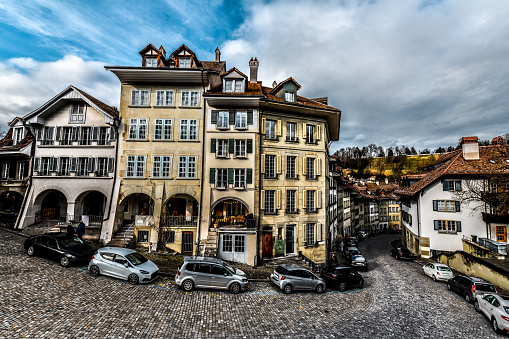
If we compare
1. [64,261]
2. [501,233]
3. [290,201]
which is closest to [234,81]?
[290,201]

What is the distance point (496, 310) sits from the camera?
14195mm

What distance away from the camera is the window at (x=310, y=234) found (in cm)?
2659

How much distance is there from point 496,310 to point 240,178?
19.7 metres

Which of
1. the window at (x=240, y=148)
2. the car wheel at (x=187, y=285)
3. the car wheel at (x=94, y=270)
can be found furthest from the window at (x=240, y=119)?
the car wheel at (x=94, y=270)

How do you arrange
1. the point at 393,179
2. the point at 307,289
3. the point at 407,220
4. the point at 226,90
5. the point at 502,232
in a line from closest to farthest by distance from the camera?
the point at 307,289
the point at 226,90
the point at 502,232
the point at 407,220
the point at 393,179

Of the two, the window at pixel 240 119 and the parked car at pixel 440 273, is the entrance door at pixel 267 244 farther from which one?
the parked car at pixel 440 273

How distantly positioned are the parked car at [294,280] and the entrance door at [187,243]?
30.9ft

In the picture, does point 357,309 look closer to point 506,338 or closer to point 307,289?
point 307,289

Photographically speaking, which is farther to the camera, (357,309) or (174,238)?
(174,238)

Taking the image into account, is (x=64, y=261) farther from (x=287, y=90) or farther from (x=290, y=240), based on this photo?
(x=287, y=90)

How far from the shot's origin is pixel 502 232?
30.9 m

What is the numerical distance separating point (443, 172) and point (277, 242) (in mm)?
24792

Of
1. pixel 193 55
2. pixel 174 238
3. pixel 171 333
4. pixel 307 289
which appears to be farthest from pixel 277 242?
pixel 193 55

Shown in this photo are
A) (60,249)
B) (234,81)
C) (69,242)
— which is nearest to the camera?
(60,249)
